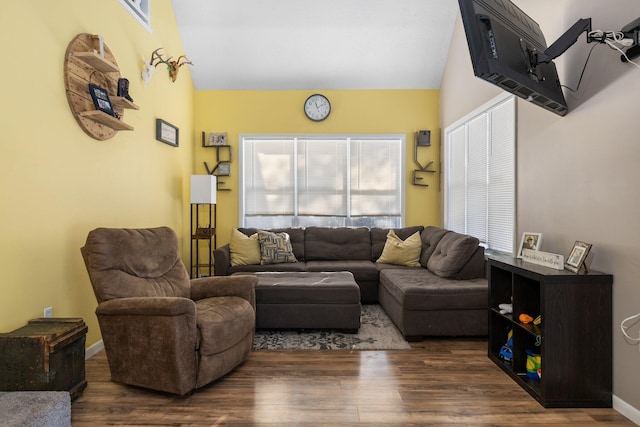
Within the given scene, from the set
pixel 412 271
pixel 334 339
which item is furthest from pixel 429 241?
pixel 334 339

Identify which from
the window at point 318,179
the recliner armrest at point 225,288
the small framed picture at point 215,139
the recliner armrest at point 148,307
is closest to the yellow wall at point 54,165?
the recliner armrest at point 148,307

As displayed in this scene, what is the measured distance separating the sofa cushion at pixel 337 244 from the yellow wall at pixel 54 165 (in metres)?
2.07

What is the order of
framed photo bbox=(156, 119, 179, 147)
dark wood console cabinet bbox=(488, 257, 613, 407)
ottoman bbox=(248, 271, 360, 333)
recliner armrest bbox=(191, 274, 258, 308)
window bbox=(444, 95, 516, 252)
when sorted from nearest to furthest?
dark wood console cabinet bbox=(488, 257, 613, 407) < recliner armrest bbox=(191, 274, 258, 308) < ottoman bbox=(248, 271, 360, 333) < window bbox=(444, 95, 516, 252) < framed photo bbox=(156, 119, 179, 147)

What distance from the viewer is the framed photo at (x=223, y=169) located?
531 centimetres

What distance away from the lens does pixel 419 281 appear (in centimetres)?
347

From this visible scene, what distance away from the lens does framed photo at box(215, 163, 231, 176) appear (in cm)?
531

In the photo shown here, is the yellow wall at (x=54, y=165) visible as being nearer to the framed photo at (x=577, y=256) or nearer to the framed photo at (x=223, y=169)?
the framed photo at (x=223, y=169)

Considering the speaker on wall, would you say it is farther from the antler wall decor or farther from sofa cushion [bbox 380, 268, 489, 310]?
the antler wall decor

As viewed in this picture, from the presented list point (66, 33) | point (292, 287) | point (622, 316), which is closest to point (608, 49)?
point (622, 316)

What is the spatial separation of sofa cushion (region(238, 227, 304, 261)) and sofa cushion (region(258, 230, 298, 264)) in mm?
167

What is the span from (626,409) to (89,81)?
13.3ft

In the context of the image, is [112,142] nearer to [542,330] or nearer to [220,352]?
[220,352]

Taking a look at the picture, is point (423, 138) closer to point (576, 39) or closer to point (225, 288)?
point (576, 39)

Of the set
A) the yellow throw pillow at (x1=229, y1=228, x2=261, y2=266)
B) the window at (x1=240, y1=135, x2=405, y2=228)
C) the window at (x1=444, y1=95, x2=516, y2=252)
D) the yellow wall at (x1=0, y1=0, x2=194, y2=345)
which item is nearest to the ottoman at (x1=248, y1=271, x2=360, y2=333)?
the yellow throw pillow at (x1=229, y1=228, x2=261, y2=266)
